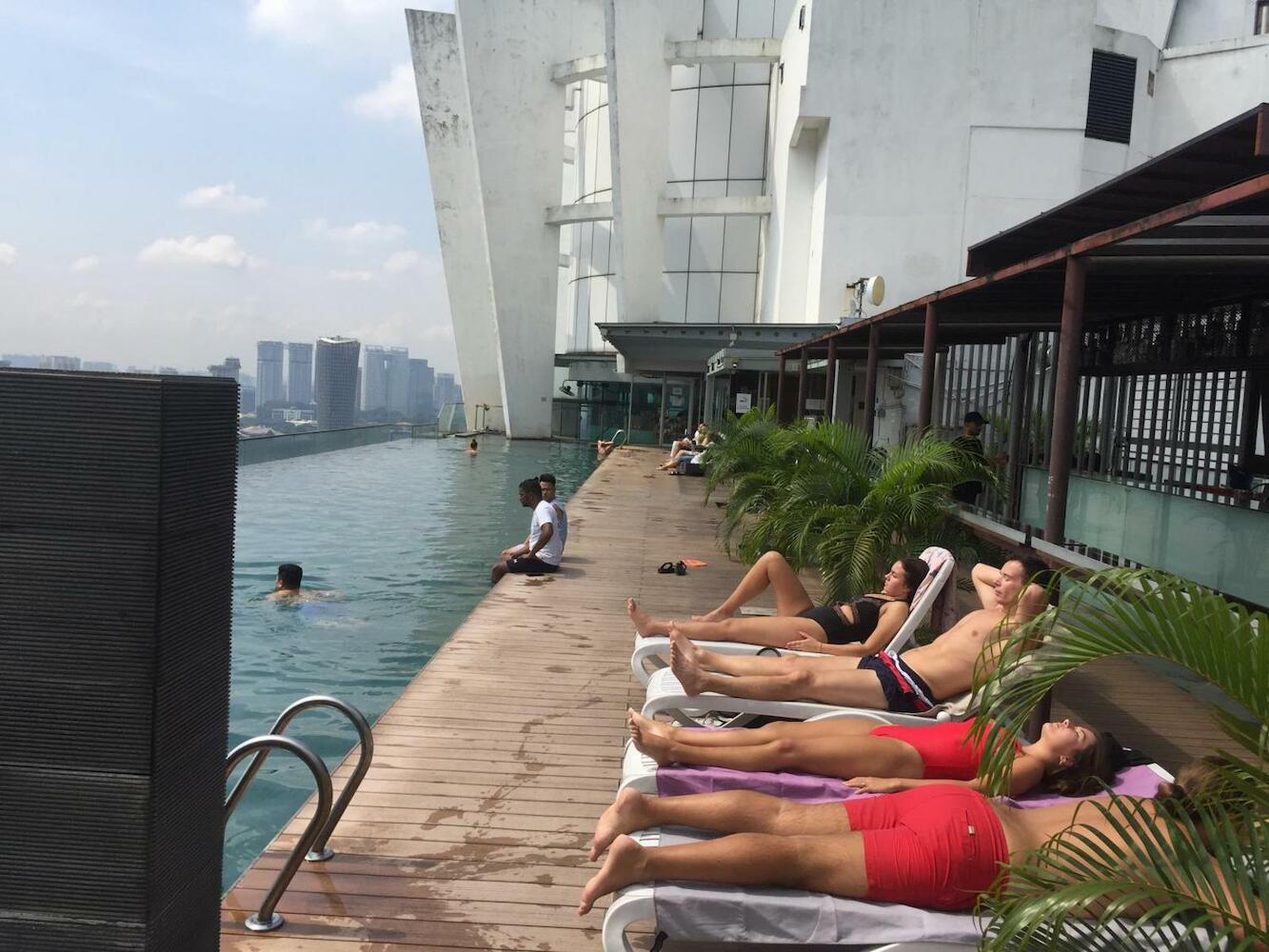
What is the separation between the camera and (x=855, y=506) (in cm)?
811

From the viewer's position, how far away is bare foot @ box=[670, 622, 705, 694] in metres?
4.66

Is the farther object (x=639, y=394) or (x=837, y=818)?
(x=639, y=394)

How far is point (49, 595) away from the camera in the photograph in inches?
90.7

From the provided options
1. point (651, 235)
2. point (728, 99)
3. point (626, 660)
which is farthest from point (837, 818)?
point (728, 99)

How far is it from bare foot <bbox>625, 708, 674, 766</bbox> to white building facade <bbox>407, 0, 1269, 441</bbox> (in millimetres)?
21641

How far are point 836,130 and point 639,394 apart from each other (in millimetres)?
15521

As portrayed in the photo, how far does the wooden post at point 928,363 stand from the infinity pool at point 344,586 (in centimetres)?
486

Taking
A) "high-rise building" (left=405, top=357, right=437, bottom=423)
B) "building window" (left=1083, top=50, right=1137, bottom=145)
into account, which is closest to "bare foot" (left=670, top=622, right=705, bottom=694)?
"building window" (left=1083, top=50, right=1137, bottom=145)

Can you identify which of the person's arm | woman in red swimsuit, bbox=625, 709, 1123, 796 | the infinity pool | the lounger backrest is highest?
the person's arm

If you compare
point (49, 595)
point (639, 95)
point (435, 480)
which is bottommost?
point (435, 480)

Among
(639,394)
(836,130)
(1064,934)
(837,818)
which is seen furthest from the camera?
(639,394)

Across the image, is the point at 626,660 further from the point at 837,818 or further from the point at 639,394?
the point at 639,394

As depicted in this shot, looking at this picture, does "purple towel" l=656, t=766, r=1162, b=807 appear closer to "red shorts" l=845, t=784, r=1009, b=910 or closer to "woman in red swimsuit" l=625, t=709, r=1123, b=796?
"woman in red swimsuit" l=625, t=709, r=1123, b=796

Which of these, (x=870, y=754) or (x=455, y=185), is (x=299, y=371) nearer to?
(x=455, y=185)
